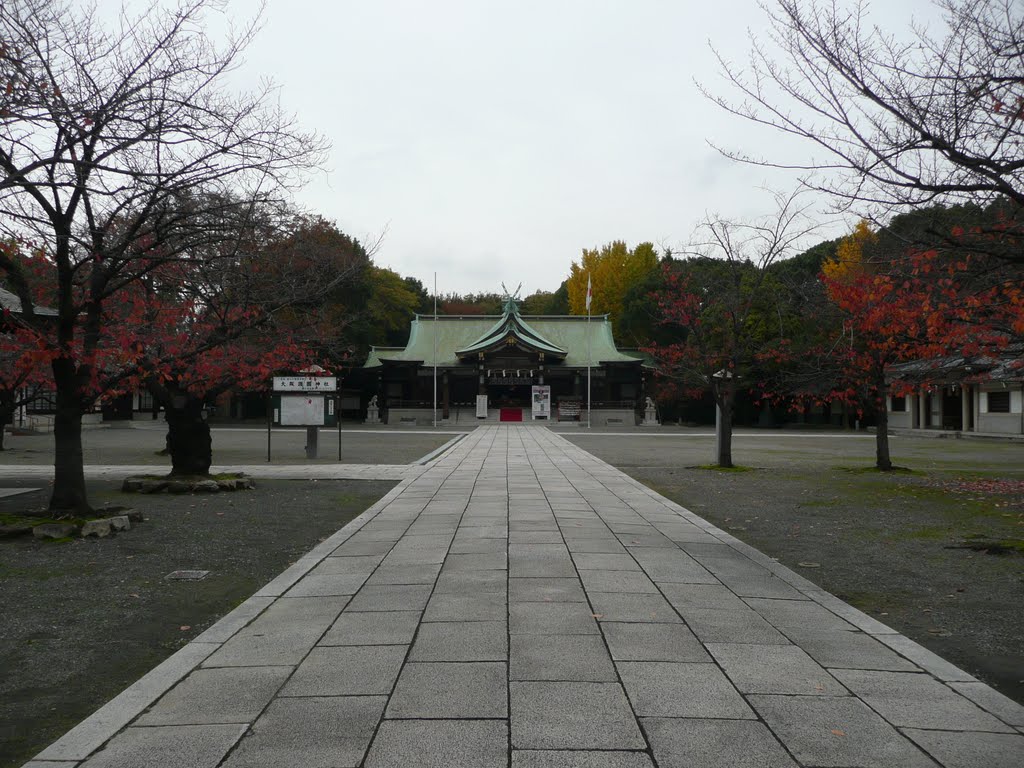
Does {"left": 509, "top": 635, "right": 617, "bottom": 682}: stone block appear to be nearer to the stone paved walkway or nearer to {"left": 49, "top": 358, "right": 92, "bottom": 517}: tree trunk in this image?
the stone paved walkway

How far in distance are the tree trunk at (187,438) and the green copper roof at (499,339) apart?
97.6ft

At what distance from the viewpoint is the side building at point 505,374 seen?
142ft

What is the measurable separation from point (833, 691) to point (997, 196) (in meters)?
5.03

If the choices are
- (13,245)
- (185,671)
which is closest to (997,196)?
(185,671)

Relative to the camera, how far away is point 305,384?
1717 cm

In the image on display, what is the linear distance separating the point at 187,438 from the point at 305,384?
432 centimetres

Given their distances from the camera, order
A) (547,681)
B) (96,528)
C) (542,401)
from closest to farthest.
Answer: (547,681) < (96,528) < (542,401)

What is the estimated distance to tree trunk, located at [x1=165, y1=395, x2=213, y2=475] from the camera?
1300cm

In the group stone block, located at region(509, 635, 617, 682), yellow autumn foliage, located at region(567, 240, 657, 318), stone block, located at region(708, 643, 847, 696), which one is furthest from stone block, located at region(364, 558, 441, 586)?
yellow autumn foliage, located at region(567, 240, 657, 318)

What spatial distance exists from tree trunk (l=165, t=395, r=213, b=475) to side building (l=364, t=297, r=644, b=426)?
28393 mm

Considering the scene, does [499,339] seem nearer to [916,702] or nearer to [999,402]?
[999,402]

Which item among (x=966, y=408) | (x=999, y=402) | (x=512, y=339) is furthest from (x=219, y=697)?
(x=512, y=339)

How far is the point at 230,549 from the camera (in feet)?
24.4

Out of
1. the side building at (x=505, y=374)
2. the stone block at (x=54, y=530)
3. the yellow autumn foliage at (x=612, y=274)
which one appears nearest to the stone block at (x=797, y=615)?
the stone block at (x=54, y=530)
